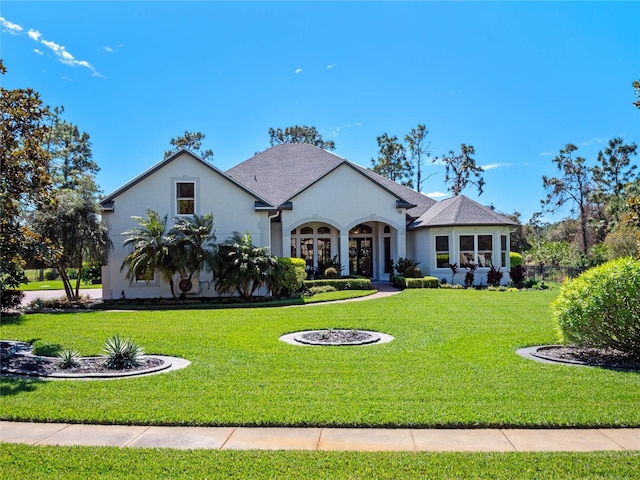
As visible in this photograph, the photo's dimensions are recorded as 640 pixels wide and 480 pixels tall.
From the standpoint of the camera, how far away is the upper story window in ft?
62.2

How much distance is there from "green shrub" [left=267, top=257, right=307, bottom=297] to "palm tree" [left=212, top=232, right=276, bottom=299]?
13.1 inches

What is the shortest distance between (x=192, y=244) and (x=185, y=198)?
2.93 m

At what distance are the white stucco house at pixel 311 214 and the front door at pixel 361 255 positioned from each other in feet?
0.20

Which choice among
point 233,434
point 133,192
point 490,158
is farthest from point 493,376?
point 490,158

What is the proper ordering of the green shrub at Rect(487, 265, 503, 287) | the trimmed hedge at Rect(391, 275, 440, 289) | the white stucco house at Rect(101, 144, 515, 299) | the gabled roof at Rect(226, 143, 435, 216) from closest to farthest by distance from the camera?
the white stucco house at Rect(101, 144, 515, 299)
the trimmed hedge at Rect(391, 275, 440, 289)
the green shrub at Rect(487, 265, 503, 287)
the gabled roof at Rect(226, 143, 435, 216)

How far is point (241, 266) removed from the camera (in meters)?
16.6

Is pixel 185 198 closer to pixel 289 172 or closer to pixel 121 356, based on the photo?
pixel 289 172

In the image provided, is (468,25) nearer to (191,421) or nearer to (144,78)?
(144,78)

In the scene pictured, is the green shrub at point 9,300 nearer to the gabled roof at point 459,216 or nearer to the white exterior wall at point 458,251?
the gabled roof at point 459,216

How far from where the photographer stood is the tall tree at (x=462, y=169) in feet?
148

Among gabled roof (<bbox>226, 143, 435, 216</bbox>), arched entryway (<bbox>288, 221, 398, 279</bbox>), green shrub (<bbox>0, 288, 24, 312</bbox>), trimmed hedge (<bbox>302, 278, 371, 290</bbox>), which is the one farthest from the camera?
gabled roof (<bbox>226, 143, 435, 216</bbox>)

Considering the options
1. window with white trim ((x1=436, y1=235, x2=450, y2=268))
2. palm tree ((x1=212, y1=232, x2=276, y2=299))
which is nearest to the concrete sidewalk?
palm tree ((x1=212, y1=232, x2=276, y2=299))

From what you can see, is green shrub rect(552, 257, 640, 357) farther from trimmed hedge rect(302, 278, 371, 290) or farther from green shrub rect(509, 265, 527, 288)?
green shrub rect(509, 265, 527, 288)

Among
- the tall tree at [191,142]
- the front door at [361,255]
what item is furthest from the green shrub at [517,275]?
the tall tree at [191,142]
